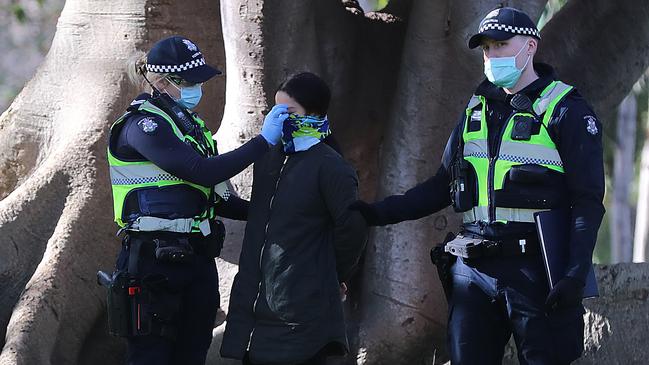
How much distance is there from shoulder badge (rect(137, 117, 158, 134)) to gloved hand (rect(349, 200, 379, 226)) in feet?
2.97

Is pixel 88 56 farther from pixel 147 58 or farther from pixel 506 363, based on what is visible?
pixel 506 363

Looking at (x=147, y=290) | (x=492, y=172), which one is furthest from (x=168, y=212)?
(x=492, y=172)

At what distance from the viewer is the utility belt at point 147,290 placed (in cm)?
512

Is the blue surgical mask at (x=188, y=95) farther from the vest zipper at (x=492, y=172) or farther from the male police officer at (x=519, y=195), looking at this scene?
the vest zipper at (x=492, y=172)

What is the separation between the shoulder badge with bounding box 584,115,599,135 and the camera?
4.68m

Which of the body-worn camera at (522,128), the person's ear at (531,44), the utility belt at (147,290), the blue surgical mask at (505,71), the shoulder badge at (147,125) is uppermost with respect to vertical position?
the person's ear at (531,44)

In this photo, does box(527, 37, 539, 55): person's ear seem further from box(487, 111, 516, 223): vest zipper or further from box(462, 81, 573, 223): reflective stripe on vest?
box(487, 111, 516, 223): vest zipper

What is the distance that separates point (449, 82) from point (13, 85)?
854 inches

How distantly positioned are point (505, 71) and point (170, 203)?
155 centimetres

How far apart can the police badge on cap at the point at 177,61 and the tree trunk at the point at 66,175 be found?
7.18 ft

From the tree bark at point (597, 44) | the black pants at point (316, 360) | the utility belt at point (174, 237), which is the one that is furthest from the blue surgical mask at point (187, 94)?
the tree bark at point (597, 44)

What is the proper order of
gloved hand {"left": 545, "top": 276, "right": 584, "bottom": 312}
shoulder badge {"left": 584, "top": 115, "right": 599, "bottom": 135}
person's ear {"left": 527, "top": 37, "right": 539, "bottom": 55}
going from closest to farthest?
gloved hand {"left": 545, "top": 276, "right": 584, "bottom": 312}, shoulder badge {"left": 584, "top": 115, "right": 599, "bottom": 135}, person's ear {"left": 527, "top": 37, "right": 539, "bottom": 55}

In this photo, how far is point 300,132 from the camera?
5207 millimetres

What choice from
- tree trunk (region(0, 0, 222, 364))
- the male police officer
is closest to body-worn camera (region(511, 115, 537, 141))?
the male police officer
